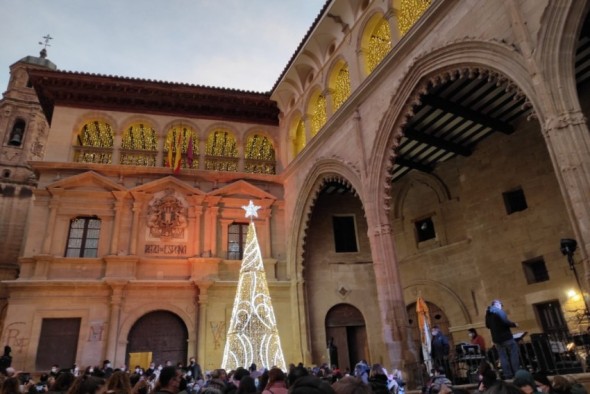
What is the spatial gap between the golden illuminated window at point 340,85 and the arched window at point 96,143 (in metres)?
8.13

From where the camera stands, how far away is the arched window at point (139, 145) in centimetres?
1529

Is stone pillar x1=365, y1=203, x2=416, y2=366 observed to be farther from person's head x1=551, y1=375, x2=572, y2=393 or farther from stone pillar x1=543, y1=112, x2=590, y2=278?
person's head x1=551, y1=375, x2=572, y2=393

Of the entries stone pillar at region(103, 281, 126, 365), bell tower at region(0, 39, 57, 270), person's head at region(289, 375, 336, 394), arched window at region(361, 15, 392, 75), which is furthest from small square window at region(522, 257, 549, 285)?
bell tower at region(0, 39, 57, 270)

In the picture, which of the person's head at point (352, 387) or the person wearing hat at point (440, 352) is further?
the person wearing hat at point (440, 352)

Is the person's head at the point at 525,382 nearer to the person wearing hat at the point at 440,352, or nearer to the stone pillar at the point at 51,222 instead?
the person wearing hat at the point at 440,352

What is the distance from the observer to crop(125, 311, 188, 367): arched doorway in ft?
43.3

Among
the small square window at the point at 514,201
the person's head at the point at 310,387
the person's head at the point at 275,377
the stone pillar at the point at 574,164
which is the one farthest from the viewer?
the small square window at the point at 514,201

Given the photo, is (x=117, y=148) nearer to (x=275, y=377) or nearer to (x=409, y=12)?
(x=409, y=12)

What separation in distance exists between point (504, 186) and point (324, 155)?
5.42 meters

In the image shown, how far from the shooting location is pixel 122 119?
1556 cm

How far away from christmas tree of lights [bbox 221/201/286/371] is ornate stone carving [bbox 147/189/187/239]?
5468 mm

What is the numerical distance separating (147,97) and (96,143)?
2506mm

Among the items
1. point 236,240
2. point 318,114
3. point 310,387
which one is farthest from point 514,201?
point 310,387

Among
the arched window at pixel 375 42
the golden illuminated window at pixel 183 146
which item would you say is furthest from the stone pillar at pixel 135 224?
the arched window at pixel 375 42
